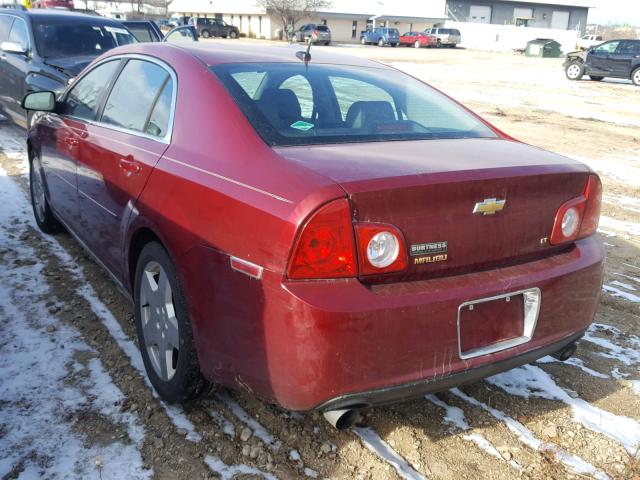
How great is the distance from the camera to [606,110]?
1627cm

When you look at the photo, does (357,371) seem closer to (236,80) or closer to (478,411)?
(478,411)

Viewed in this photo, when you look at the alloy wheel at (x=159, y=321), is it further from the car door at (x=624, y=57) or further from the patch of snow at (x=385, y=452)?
the car door at (x=624, y=57)

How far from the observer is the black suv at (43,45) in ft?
28.2

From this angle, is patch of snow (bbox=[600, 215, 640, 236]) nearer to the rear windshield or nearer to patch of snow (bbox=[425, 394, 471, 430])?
the rear windshield

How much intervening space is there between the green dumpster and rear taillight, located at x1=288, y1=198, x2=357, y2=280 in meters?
48.8

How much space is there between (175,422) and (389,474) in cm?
102

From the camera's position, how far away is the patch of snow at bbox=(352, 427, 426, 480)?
2627 mm

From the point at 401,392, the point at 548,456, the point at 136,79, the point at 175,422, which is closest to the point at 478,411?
the point at 548,456

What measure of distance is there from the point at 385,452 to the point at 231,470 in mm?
668

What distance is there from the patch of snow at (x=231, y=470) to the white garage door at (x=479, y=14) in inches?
3184

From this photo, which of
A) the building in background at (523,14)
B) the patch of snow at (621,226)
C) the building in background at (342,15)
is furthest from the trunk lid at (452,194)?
the building in background at (523,14)

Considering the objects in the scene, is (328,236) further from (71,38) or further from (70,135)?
(71,38)

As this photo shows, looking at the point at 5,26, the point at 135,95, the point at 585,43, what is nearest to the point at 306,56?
the point at 135,95

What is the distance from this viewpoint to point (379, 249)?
2.31m
